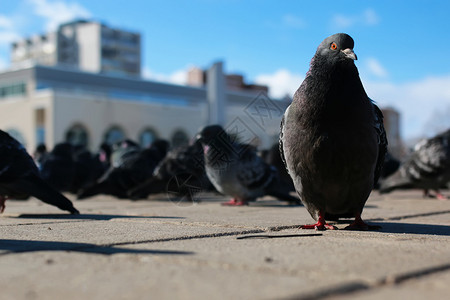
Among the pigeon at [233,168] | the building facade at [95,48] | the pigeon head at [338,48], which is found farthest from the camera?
the building facade at [95,48]

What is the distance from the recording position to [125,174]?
9836 millimetres

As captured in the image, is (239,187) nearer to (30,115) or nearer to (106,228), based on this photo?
(106,228)

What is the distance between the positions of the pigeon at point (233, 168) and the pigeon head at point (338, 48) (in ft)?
13.2

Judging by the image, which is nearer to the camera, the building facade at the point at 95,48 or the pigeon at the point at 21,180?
the pigeon at the point at 21,180

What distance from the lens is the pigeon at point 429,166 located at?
958cm

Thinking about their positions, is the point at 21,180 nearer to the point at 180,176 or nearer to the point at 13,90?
the point at 180,176

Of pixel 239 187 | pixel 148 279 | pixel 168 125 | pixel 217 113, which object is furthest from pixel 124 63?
pixel 148 279

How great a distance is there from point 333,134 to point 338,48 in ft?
2.05

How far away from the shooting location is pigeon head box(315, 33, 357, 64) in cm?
392

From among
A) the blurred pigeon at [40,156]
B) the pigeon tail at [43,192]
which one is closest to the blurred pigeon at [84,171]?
the blurred pigeon at [40,156]

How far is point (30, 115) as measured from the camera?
157ft

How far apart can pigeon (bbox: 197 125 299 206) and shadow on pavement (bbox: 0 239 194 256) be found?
4.86m

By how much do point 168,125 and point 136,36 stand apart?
41061mm

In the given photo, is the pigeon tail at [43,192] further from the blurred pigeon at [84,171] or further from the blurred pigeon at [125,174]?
the blurred pigeon at [84,171]
